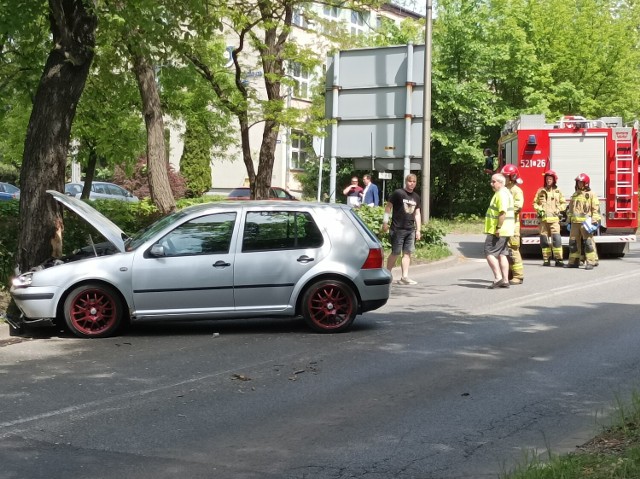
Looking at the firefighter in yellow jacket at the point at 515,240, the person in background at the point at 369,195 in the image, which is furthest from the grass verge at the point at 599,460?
the person in background at the point at 369,195

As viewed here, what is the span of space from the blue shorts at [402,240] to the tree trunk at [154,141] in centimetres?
530

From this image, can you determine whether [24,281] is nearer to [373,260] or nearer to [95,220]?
[95,220]

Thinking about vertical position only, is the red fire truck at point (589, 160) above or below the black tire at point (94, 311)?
above

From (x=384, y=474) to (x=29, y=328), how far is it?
643 cm

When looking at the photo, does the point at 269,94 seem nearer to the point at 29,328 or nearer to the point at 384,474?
the point at 29,328

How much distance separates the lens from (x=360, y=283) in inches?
404

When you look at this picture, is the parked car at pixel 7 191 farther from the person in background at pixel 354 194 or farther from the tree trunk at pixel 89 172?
the person in background at pixel 354 194

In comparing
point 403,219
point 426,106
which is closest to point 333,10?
point 426,106

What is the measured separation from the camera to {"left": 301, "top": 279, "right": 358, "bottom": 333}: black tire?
1020 centimetres

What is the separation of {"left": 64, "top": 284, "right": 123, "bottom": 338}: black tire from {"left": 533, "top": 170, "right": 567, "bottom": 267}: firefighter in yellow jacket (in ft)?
34.6

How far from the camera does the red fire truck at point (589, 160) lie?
20141mm

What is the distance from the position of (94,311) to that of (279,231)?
2.16m

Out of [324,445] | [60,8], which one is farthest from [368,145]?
[324,445]

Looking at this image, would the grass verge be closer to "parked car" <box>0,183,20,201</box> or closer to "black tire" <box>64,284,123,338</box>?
"black tire" <box>64,284,123,338</box>
